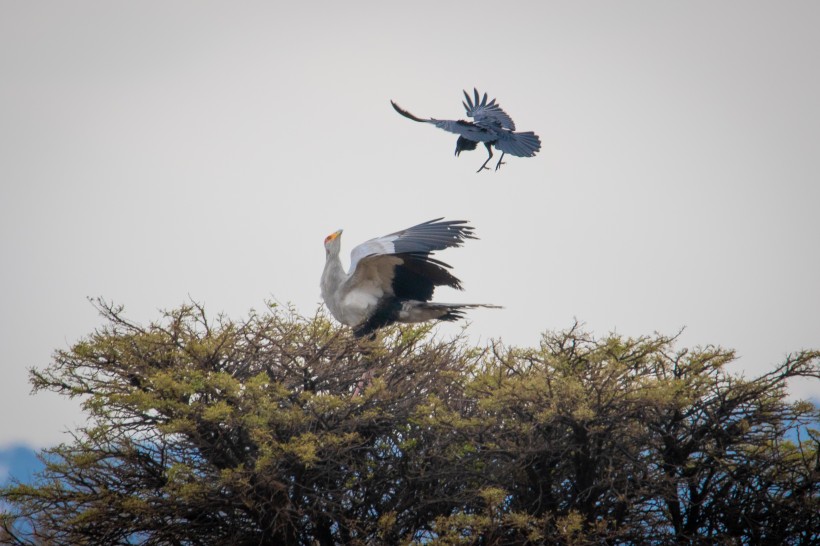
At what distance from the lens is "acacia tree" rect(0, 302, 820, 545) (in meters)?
12.4

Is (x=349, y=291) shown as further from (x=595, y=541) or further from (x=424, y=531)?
(x=595, y=541)

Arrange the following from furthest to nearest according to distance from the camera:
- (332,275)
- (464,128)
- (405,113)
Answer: (332,275)
(464,128)
(405,113)

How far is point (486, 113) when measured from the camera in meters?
16.0

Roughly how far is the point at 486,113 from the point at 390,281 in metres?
3.43

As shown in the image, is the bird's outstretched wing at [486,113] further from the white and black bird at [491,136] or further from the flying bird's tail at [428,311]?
the flying bird's tail at [428,311]

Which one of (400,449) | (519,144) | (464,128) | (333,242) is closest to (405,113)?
(464,128)

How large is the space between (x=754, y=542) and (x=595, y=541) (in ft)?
8.98

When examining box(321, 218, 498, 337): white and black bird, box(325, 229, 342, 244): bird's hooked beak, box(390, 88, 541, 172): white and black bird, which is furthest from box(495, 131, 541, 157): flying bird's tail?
box(325, 229, 342, 244): bird's hooked beak

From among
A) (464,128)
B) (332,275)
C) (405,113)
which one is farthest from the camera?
(332,275)

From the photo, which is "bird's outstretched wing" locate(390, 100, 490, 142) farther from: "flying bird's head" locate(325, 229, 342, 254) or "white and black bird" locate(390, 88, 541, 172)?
"flying bird's head" locate(325, 229, 342, 254)

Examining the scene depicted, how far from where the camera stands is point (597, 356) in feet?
44.2

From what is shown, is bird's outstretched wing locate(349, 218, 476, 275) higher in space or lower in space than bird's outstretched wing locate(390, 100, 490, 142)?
lower

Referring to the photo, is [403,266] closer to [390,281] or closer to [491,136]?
→ [390,281]

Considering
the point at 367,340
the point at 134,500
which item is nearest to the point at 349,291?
the point at 367,340
